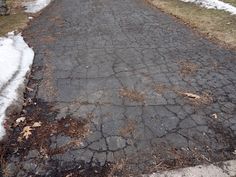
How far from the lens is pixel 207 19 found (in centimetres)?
955

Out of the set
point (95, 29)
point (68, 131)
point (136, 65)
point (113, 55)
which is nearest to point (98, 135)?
point (68, 131)

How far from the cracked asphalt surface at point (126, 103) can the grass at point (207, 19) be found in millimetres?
417

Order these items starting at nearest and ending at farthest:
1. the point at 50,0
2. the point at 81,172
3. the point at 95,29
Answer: the point at 81,172 → the point at 95,29 → the point at 50,0

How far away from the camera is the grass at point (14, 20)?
953 cm

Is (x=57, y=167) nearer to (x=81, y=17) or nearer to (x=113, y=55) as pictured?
(x=113, y=55)

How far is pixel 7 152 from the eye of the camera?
4.45 meters

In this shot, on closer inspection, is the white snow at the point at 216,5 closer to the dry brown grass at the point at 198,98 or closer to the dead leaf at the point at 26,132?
the dry brown grass at the point at 198,98

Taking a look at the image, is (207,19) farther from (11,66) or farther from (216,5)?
(11,66)

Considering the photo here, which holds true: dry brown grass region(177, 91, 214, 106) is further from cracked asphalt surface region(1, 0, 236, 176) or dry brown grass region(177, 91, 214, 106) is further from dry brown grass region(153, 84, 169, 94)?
dry brown grass region(153, 84, 169, 94)

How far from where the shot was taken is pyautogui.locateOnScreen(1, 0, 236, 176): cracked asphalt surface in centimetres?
422

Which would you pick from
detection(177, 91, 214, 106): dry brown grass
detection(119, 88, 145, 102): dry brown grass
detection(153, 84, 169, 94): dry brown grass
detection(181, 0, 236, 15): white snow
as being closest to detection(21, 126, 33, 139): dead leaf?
detection(119, 88, 145, 102): dry brown grass

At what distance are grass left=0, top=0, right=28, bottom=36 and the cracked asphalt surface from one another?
804 millimetres

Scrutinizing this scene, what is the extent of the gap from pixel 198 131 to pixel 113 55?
3383 millimetres

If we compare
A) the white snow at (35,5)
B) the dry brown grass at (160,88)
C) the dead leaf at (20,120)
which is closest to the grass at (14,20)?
the white snow at (35,5)
